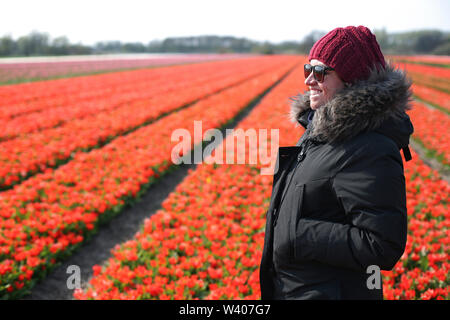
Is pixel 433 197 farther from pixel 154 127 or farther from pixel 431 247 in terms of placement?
pixel 154 127

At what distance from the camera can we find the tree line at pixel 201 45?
52.8 meters

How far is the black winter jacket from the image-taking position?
133 centimetres

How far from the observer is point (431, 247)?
3701mm

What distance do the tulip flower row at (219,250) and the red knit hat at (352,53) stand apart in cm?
74

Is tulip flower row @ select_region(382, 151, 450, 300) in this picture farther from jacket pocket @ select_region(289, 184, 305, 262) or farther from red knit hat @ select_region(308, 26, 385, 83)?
red knit hat @ select_region(308, 26, 385, 83)

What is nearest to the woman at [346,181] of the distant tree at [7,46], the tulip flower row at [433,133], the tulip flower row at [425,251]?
the tulip flower row at [425,251]

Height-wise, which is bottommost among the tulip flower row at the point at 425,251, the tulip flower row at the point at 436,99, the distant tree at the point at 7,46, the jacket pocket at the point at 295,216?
the tulip flower row at the point at 425,251

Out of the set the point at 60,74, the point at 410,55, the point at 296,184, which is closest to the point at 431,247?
the point at 296,184

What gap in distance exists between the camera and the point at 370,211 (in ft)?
4.38

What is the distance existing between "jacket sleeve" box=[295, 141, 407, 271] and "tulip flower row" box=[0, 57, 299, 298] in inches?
129

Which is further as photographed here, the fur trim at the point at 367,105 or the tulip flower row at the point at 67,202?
the tulip flower row at the point at 67,202

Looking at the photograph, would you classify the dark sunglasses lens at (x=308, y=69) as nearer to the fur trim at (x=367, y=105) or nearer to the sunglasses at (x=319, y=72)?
the sunglasses at (x=319, y=72)

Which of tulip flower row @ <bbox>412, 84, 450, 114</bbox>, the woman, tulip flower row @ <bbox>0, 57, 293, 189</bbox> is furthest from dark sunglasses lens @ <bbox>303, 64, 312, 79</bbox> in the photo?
tulip flower row @ <bbox>412, 84, 450, 114</bbox>

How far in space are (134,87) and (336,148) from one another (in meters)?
19.4
